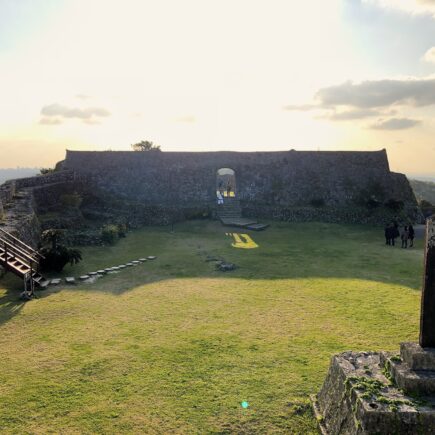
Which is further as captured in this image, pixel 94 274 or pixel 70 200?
pixel 70 200

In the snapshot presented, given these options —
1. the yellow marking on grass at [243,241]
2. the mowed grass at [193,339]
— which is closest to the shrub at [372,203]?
the yellow marking on grass at [243,241]

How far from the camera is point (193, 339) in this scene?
10.6 meters

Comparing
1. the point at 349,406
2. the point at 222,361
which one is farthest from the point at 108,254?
the point at 349,406

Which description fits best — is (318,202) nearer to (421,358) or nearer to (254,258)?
(254,258)

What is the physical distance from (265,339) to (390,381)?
4.41m

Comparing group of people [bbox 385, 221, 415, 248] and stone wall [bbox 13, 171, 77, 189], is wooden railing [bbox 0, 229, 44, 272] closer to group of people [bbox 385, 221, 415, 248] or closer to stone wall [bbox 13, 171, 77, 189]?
stone wall [bbox 13, 171, 77, 189]

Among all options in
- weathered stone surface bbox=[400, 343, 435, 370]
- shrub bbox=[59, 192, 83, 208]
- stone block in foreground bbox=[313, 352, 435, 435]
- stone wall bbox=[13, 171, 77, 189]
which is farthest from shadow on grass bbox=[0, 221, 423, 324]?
weathered stone surface bbox=[400, 343, 435, 370]

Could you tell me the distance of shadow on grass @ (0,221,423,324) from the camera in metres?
16.7

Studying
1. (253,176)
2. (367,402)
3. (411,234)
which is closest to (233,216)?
(253,176)

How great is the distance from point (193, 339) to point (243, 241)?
15304 millimetres

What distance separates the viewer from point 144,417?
7297 mm

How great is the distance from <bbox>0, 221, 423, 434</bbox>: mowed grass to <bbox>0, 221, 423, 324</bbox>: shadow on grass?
0.15 meters

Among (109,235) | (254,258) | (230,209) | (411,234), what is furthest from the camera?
(230,209)

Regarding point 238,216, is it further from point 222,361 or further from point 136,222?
point 222,361
